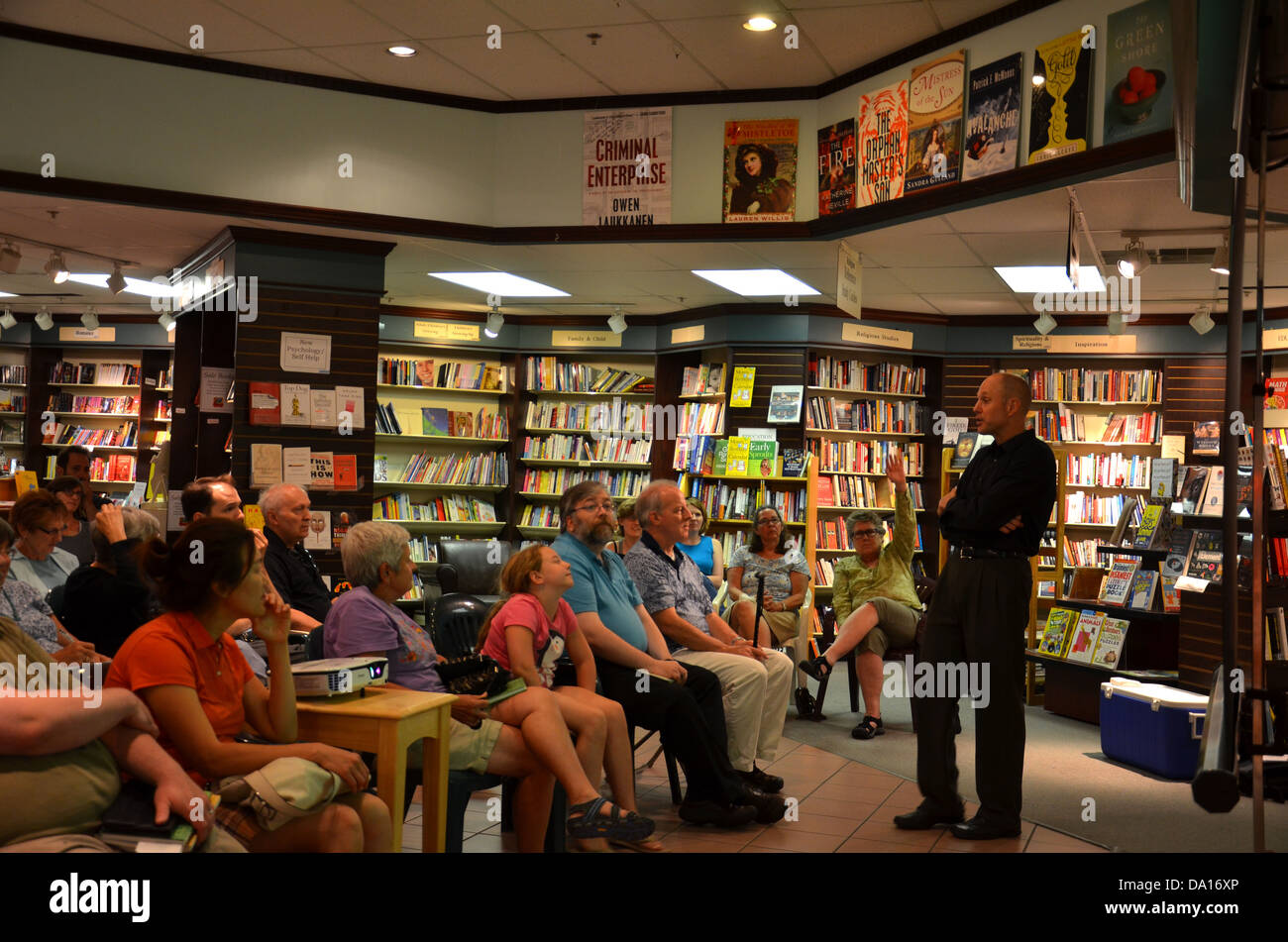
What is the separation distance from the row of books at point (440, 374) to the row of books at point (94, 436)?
421 centimetres

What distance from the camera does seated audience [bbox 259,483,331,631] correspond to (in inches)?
182

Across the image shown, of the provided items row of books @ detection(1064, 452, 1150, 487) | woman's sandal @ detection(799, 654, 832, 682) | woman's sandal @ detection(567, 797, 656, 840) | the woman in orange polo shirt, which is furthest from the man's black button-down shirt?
row of books @ detection(1064, 452, 1150, 487)

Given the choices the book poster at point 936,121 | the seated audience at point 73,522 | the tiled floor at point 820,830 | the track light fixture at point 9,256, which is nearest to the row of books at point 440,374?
the track light fixture at point 9,256

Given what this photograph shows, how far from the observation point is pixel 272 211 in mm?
6922

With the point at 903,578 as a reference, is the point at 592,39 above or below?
above

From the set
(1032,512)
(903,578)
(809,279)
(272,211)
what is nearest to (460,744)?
(1032,512)

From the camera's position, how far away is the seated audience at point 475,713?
3490 mm

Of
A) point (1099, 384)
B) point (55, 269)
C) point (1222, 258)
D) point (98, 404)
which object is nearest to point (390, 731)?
point (1222, 258)

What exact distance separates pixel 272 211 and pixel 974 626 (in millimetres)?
4896

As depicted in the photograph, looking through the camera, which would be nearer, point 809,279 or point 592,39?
point 592,39

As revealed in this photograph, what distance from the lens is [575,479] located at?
11.2 m

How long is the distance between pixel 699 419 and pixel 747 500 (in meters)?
1.04

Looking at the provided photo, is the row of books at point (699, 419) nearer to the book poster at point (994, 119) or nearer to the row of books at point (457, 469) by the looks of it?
the row of books at point (457, 469)

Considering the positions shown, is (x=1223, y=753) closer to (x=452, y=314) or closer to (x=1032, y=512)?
(x=1032, y=512)
